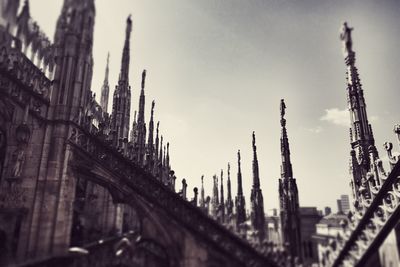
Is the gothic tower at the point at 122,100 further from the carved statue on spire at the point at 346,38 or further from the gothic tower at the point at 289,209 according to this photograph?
the carved statue on spire at the point at 346,38

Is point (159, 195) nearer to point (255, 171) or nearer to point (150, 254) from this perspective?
point (150, 254)

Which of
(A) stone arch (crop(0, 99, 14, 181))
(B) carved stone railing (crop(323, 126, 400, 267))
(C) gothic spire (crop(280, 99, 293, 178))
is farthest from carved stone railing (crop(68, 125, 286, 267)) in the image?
(C) gothic spire (crop(280, 99, 293, 178))

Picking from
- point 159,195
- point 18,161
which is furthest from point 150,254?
point 18,161

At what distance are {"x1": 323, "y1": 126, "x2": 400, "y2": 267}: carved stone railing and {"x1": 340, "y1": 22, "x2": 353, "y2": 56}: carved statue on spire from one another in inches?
→ 308

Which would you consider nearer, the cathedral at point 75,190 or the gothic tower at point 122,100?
the cathedral at point 75,190

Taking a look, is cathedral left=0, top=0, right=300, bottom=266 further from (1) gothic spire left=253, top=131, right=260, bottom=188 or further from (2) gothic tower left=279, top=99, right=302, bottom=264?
(1) gothic spire left=253, top=131, right=260, bottom=188

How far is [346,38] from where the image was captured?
15555 mm

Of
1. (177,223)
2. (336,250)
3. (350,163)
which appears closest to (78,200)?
(177,223)

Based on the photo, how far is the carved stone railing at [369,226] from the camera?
8719 mm

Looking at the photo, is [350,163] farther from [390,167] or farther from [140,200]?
[140,200]

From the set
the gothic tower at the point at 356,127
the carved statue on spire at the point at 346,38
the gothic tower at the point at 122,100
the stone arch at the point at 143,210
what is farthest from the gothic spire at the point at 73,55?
the gothic tower at the point at 356,127

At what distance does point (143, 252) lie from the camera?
9.91 metres

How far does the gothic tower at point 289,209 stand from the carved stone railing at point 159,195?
1078 millimetres

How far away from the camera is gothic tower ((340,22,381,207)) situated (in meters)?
16.5
